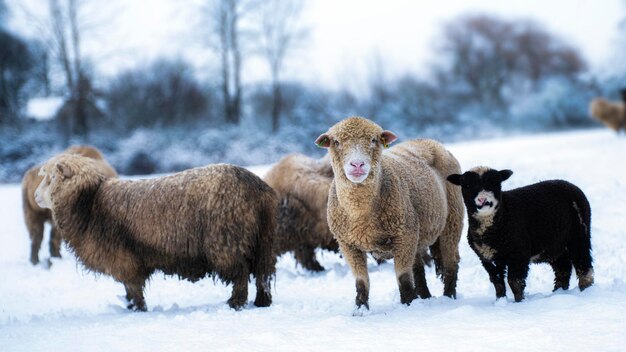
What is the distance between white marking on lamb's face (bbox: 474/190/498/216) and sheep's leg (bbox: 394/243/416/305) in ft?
2.10

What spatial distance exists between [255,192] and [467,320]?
2657 mm

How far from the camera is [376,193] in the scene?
4.93m

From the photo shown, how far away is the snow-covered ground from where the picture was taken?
387 centimetres

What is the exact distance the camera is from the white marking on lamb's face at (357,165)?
15.3 ft

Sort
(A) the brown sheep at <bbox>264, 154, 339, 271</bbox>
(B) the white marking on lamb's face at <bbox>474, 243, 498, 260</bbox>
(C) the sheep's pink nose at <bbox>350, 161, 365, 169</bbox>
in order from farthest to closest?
(A) the brown sheep at <bbox>264, 154, 339, 271</bbox> < (B) the white marking on lamb's face at <bbox>474, 243, 498, 260</bbox> < (C) the sheep's pink nose at <bbox>350, 161, 365, 169</bbox>

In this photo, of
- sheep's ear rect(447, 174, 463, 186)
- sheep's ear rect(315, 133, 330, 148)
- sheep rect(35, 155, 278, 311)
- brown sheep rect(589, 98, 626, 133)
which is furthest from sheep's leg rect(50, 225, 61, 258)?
brown sheep rect(589, 98, 626, 133)

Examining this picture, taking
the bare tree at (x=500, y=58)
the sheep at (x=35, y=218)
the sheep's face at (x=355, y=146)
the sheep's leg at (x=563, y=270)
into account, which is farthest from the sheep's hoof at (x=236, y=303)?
the bare tree at (x=500, y=58)

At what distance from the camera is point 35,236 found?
9.89m

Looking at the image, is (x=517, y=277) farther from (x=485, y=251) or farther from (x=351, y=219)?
(x=351, y=219)

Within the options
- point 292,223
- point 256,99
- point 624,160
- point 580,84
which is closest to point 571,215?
point 292,223

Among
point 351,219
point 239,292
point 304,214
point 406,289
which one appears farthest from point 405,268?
point 304,214

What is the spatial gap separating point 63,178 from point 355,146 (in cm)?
374

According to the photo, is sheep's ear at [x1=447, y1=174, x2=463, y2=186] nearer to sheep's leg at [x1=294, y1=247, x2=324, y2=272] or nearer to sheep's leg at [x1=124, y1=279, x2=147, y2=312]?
sheep's leg at [x1=124, y1=279, x2=147, y2=312]

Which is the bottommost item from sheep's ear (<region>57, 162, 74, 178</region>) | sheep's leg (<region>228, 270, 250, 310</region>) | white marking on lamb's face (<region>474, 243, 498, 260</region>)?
sheep's leg (<region>228, 270, 250, 310</region>)
